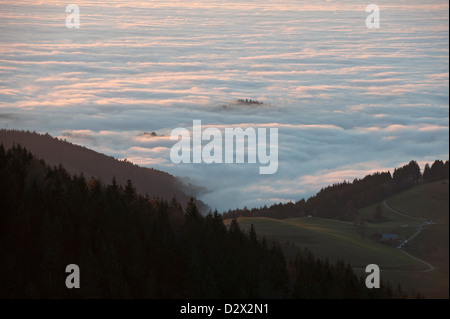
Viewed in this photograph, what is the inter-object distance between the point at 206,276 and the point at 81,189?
2581 centimetres

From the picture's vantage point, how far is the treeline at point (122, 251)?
11019cm

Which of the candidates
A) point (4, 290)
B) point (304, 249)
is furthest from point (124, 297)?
A: point (304, 249)

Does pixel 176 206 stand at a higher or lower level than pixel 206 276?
higher

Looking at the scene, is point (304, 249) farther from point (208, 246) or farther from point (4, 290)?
point (4, 290)

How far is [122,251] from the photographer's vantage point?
117 meters

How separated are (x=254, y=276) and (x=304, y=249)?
266ft

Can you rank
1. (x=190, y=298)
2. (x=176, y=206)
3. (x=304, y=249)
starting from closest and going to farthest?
1. (x=190, y=298)
2. (x=176, y=206)
3. (x=304, y=249)

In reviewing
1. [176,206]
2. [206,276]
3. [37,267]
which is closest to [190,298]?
[206,276]

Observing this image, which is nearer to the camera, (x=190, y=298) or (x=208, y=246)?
(x=190, y=298)

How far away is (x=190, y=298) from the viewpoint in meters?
113

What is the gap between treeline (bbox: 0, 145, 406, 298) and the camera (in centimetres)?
11019
